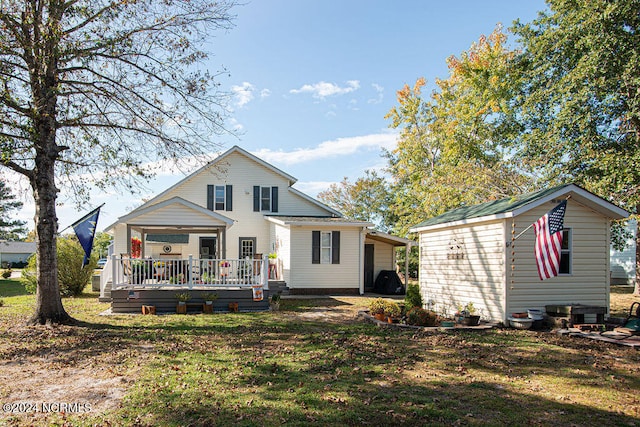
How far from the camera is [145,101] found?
416 inches

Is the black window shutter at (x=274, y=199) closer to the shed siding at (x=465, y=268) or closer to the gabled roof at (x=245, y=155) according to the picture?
the gabled roof at (x=245, y=155)

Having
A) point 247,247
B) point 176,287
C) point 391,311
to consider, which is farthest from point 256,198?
point 391,311

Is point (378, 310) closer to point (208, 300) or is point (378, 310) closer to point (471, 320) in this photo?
point (471, 320)

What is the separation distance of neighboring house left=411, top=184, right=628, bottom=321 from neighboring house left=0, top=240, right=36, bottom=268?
67256 millimetres

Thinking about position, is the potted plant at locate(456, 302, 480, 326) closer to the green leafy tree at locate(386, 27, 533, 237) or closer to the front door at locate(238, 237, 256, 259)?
the green leafy tree at locate(386, 27, 533, 237)

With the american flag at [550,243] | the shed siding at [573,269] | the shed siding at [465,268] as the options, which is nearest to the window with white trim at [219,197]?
the shed siding at [465,268]

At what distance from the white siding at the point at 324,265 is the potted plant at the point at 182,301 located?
20.5ft

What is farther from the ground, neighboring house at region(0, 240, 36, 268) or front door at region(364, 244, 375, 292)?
front door at region(364, 244, 375, 292)

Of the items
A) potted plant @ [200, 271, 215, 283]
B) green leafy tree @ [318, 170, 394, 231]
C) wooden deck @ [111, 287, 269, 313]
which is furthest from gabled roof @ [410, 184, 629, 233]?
green leafy tree @ [318, 170, 394, 231]

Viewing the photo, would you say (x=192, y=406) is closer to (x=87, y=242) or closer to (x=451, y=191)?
(x=87, y=242)

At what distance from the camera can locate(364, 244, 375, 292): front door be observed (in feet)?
68.8

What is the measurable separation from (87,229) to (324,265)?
34.0 feet

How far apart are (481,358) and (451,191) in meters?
16.0

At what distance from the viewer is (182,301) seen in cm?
1278
